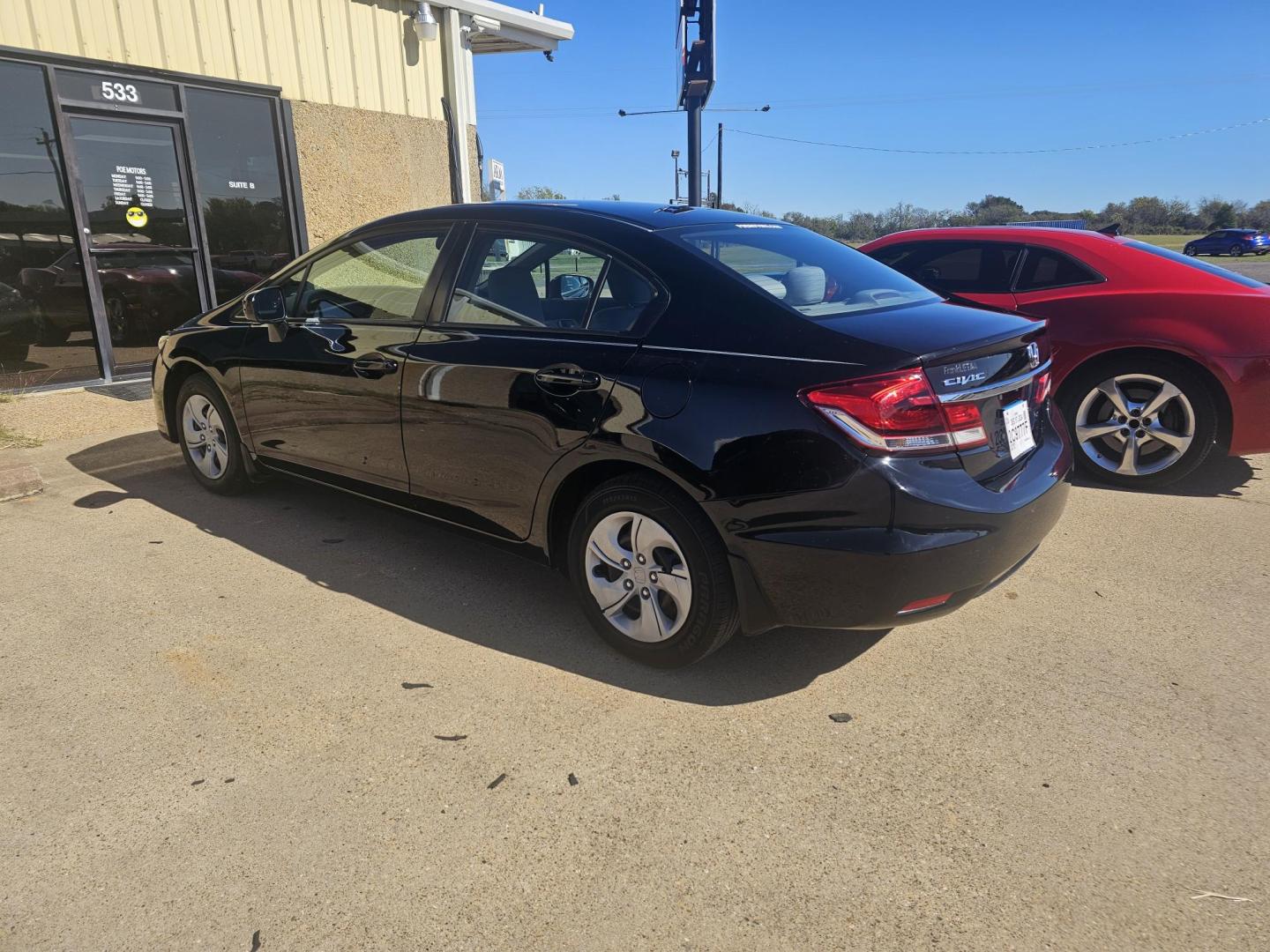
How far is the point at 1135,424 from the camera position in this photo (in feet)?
17.0

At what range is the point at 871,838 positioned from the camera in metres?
2.26

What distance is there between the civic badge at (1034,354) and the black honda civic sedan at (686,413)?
0.05 ft

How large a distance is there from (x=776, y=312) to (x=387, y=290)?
199 centimetres

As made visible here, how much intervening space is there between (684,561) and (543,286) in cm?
126

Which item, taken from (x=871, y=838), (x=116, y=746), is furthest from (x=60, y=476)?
(x=871, y=838)

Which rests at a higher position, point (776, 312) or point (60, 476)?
point (776, 312)

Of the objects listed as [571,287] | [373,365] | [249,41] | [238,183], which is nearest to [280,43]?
[249,41]

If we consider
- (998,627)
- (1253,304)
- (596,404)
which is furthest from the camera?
(1253,304)

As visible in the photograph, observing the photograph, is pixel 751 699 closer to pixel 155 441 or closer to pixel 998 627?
pixel 998 627

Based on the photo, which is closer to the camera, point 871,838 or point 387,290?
point 871,838

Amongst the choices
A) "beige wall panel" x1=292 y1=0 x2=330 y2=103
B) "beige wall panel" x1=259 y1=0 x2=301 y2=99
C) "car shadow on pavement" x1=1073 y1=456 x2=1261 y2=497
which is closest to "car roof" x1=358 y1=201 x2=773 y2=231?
"car shadow on pavement" x1=1073 y1=456 x2=1261 y2=497

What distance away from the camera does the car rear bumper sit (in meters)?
2.56

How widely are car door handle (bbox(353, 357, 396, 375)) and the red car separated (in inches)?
129

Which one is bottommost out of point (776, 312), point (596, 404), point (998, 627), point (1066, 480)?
point (998, 627)
